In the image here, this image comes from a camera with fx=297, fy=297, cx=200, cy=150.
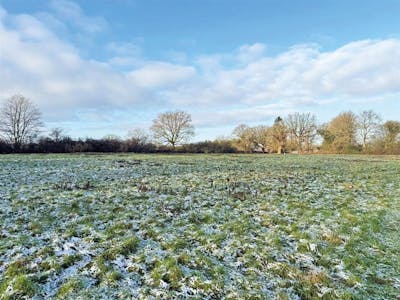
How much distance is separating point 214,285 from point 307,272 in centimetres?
197

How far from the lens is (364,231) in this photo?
8031 mm

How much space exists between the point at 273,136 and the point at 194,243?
2269 inches

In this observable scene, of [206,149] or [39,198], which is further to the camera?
[206,149]

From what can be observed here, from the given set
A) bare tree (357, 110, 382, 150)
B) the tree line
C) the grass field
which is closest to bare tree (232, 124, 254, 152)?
the tree line

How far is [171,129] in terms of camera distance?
61188mm

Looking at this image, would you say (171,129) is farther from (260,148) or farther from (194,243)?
(194,243)

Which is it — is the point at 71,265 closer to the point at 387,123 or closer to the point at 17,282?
the point at 17,282

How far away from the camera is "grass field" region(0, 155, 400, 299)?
17.0 feet

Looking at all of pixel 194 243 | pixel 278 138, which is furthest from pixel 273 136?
pixel 194 243

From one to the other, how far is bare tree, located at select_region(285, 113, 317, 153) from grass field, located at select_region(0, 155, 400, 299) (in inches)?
2053

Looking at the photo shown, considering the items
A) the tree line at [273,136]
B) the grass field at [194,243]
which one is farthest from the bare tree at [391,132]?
the grass field at [194,243]

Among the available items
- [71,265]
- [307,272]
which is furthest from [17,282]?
[307,272]

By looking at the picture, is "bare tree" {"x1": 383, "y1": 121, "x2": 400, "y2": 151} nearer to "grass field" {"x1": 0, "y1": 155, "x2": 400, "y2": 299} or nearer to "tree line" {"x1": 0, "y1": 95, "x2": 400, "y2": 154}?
"tree line" {"x1": 0, "y1": 95, "x2": 400, "y2": 154}

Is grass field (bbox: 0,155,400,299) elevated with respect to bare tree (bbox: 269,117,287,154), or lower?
lower
